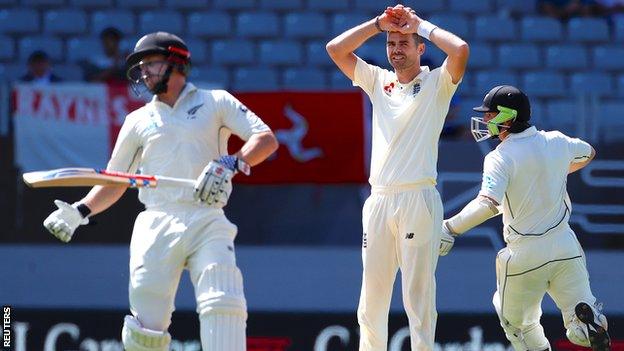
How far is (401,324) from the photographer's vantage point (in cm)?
889

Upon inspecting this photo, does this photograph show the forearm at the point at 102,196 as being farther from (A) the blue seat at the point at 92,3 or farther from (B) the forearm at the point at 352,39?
(A) the blue seat at the point at 92,3

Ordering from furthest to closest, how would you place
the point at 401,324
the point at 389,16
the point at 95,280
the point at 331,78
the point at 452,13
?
the point at 452,13, the point at 331,78, the point at 95,280, the point at 401,324, the point at 389,16

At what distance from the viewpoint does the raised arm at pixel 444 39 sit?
Answer: 20.9ft

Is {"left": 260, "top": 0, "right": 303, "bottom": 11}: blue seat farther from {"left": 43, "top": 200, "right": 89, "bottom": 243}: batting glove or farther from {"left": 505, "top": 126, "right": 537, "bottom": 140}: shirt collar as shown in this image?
{"left": 43, "top": 200, "right": 89, "bottom": 243}: batting glove

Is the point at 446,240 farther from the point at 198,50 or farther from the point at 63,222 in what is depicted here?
the point at 198,50

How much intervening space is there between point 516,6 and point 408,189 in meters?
7.39

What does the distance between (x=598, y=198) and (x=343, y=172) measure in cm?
188

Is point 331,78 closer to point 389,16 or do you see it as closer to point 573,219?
point 573,219

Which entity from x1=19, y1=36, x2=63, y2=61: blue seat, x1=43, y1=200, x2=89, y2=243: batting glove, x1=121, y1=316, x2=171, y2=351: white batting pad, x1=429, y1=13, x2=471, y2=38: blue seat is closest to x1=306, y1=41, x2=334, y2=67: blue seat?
x1=429, y1=13, x2=471, y2=38: blue seat

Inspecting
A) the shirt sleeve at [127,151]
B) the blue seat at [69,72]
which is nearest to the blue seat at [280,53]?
the blue seat at [69,72]

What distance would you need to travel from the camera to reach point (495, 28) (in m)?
13.0

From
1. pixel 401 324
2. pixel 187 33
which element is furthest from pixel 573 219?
pixel 187 33

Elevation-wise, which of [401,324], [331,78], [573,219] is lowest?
[401,324]

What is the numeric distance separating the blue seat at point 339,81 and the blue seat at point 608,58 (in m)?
2.57
